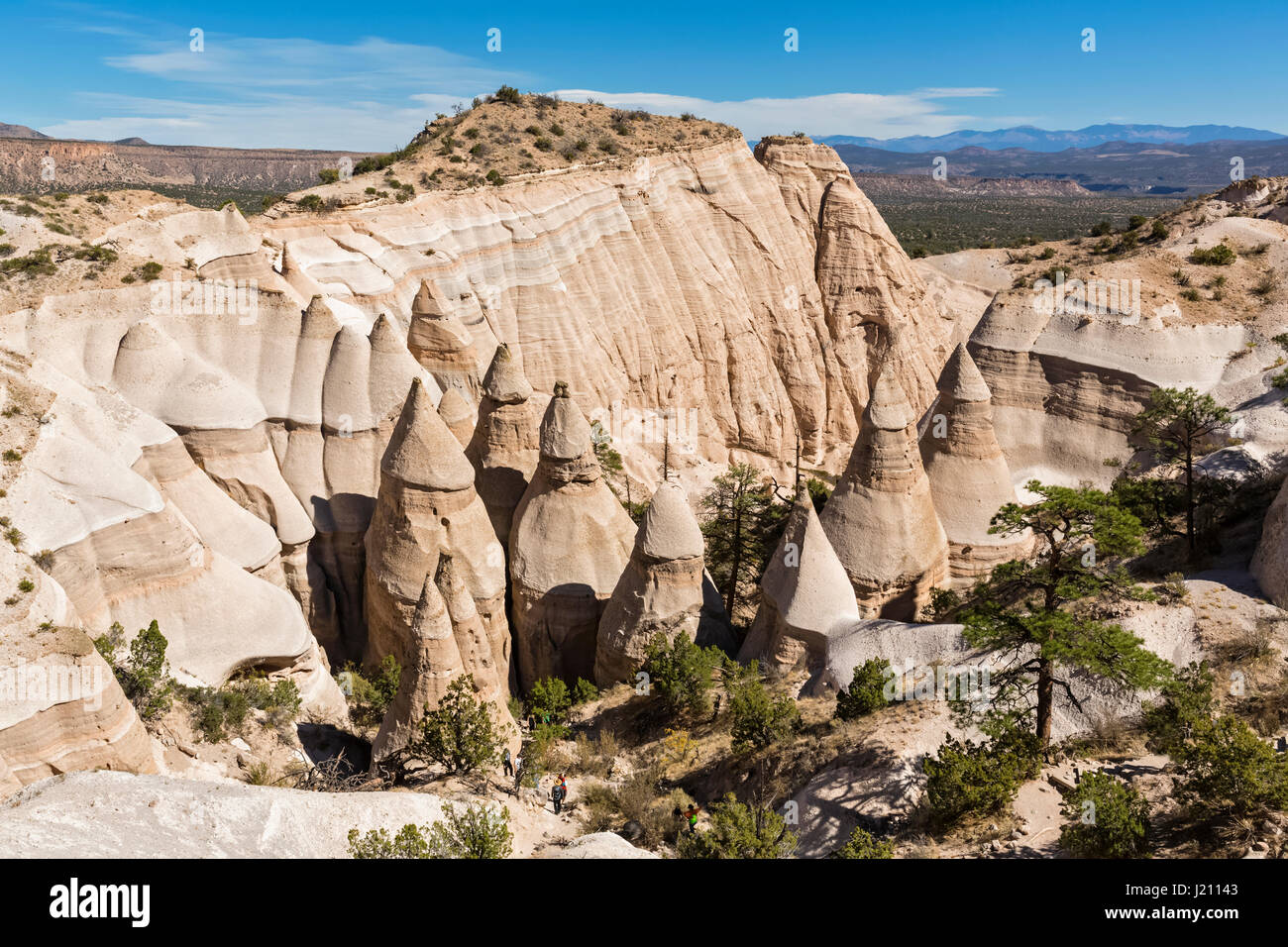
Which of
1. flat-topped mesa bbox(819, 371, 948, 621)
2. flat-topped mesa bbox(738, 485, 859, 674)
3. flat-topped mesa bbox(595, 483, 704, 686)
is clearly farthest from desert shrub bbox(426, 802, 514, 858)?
flat-topped mesa bbox(819, 371, 948, 621)

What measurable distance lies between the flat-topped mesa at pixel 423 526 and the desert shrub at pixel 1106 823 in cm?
1218

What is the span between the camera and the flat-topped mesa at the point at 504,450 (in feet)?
68.8

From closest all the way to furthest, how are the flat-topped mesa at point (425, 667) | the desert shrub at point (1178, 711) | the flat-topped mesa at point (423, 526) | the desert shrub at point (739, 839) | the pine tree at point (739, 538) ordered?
the desert shrub at point (739, 839)
the desert shrub at point (1178, 711)
the flat-topped mesa at point (425, 667)
the flat-topped mesa at point (423, 526)
the pine tree at point (739, 538)

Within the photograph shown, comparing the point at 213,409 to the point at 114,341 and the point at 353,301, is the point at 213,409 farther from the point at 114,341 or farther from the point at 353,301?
the point at 353,301

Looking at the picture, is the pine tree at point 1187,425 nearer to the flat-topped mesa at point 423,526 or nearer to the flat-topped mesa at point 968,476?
the flat-topped mesa at point 968,476

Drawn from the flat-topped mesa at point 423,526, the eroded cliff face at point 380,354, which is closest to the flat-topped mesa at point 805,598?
the eroded cliff face at point 380,354

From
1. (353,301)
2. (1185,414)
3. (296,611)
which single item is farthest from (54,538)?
(1185,414)

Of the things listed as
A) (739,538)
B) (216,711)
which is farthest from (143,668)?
(739,538)

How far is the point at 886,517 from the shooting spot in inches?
717

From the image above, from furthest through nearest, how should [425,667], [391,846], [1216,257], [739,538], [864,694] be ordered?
[1216,257] < [739,538] < [864,694] < [425,667] < [391,846]

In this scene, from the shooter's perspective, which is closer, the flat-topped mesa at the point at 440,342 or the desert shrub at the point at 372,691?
the desert shrub at the point at 372,691

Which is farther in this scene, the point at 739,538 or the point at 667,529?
the point at 739,538

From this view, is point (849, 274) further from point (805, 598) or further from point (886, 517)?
point (805, 598)

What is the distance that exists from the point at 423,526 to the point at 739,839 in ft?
34.4
